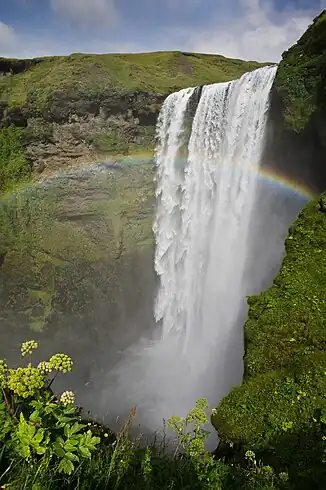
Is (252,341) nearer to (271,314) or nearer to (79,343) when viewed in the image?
(271,314)

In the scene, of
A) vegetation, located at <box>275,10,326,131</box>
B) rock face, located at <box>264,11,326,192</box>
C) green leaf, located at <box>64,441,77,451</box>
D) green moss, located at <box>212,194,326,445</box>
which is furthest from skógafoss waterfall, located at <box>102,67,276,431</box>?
green leaf, located at <box>64,441,77,451</box>

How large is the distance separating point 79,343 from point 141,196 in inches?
373

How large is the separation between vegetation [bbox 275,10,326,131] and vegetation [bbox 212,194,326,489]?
525cm

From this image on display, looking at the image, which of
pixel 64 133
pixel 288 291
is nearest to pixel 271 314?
pixel 288 291

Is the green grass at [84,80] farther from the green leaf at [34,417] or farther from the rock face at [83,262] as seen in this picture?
the green leaf at [34,417]

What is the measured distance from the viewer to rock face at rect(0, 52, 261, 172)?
874 inches

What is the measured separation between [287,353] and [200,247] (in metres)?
12.4

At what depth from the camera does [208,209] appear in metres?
17.9

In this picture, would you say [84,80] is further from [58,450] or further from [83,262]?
[58,450]

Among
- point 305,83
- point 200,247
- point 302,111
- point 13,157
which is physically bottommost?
point 200,247

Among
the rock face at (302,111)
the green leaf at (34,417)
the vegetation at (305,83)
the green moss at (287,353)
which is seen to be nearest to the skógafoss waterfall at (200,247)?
the rock face at (302,111)

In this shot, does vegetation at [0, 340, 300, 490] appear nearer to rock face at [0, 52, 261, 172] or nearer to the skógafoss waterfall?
the skógafoss waterfall

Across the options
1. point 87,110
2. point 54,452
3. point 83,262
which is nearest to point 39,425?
point 54,452

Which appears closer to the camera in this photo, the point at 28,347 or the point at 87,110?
the point at 28,347
